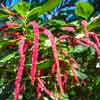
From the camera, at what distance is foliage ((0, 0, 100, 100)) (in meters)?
1.13

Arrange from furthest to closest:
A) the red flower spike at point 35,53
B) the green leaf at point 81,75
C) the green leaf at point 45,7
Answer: the green leaf at point 81,75 → the green leaf at point 45,7 → the red flower spike at point 35,53

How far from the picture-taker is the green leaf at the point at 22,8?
3.77ft

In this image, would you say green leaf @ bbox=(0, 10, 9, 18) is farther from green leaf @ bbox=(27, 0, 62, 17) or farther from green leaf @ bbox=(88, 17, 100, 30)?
green leaf @ bbox=(88, 17, 100, 30)

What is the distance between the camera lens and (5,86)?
1236mm

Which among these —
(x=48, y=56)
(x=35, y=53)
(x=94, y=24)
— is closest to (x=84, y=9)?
(x=94, y=24)

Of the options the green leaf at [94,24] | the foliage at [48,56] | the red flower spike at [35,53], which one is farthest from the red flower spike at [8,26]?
the green leaf at [94,24]

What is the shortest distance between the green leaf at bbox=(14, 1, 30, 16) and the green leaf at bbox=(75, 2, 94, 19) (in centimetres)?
15

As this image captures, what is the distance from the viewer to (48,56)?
118 centimetres

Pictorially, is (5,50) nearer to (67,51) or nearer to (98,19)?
(67,51)

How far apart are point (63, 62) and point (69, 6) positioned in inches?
16.7

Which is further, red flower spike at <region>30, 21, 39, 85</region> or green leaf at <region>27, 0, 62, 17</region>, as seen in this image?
green leaf at <region>27, 0, 62, 17</region>

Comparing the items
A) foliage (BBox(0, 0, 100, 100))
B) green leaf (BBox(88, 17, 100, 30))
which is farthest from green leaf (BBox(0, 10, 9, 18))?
green leaf (BBox(88, 17, 100, 30))

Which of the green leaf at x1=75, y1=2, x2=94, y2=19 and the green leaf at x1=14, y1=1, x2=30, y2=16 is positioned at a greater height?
the green leaf at x1=75, y1=2, x2=94, y2=19

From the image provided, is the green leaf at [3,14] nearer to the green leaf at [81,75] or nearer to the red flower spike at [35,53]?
the red flower spike at [35,53]
